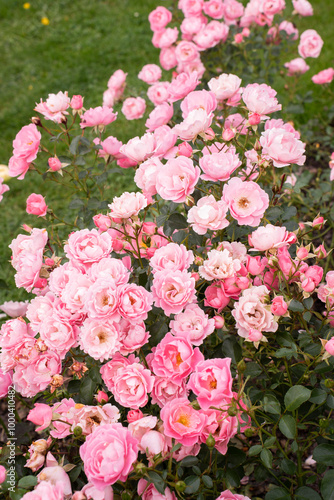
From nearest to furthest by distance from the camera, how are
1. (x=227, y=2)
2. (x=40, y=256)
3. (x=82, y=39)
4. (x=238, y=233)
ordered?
(x=40, y=256), (x=238, y=233), (x=227, y=2), (x=82, y=39)

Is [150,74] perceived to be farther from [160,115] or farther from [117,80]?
[160,115]

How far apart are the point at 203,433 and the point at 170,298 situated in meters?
0.36

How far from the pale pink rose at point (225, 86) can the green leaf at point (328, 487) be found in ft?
4.20

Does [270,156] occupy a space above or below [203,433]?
above

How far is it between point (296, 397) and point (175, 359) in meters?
0.33

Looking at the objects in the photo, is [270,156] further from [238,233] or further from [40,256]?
[40,256]

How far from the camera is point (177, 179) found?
1.38m

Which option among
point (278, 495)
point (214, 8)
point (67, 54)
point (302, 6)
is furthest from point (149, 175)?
point (67, 54)

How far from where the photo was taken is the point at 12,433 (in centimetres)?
161

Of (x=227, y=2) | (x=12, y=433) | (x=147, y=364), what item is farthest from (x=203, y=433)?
(x=227, y=2)

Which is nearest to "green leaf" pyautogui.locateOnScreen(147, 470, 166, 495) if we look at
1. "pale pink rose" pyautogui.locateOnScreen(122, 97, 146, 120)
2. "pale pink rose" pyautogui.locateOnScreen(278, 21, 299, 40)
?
"pale pink rose" pyautogui.locateOnScreen(122, 97, 146, 120)

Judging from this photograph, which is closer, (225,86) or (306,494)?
(306,494)

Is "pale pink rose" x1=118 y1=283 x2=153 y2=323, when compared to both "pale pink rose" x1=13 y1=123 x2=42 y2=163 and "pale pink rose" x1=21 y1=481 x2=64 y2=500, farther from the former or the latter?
"pale pink rose" x1=13 y1=123 x2=42 y2=163

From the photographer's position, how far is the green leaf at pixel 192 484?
3.95 feet
